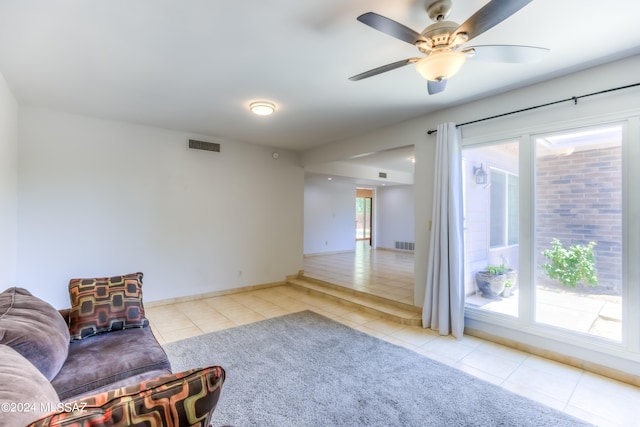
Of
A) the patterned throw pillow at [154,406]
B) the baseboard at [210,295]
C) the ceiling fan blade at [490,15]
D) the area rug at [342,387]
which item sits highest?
the ceiling fan blade at [490,15]

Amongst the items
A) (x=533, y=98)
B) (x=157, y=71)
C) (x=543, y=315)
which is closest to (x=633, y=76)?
(x=533, y=98)

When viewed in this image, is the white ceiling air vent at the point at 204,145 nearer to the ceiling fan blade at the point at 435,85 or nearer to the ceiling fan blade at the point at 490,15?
the ceiling fan blade at the point at 435,85

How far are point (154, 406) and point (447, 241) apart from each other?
10.5 feet

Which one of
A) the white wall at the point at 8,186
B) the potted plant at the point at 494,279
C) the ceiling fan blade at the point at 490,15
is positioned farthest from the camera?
the potted plant at the point at 494,279

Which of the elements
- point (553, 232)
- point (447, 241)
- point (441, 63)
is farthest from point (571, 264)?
point (441, 63)

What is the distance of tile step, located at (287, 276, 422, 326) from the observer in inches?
148

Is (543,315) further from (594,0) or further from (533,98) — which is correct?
(594,0)

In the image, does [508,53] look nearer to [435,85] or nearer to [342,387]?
[435,85]

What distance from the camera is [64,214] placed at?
12.2 feet

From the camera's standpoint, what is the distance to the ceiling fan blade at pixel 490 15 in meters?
1.36

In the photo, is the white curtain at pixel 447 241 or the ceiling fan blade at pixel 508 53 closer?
the ceiling fan blade at pixel 508 53

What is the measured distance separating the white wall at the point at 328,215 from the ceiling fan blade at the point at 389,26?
6.39 meters

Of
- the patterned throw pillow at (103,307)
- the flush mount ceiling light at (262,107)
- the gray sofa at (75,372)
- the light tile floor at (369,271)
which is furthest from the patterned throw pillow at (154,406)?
the light tile floor at (369,271)

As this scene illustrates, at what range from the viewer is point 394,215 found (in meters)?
9.93
